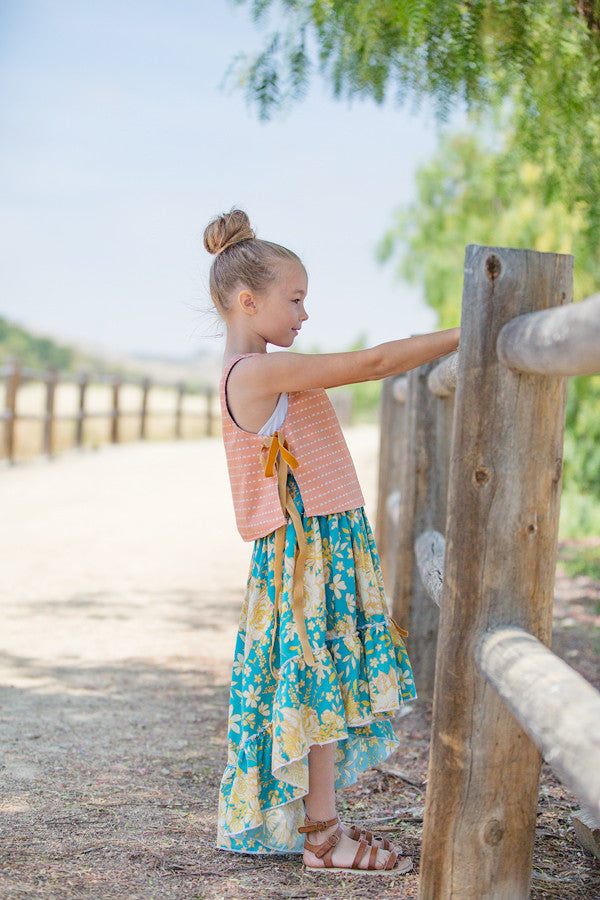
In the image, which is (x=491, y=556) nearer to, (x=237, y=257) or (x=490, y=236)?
Answer: (x=237, y=257)

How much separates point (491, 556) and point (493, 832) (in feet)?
1.69

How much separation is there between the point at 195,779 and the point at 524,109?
3.05 meters

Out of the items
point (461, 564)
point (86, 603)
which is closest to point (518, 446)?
point (461, 564)

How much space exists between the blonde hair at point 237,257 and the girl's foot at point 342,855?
50.1 inches

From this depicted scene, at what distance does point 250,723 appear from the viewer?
2146mm

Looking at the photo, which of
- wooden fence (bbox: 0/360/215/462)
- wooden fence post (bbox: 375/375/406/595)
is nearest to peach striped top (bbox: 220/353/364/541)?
wooden fence post (bbox: 375/375/406/595)

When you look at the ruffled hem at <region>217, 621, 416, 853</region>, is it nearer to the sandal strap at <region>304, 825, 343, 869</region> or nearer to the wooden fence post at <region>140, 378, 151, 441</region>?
the sandal strap at <region>304, 825, 343, 869</region>

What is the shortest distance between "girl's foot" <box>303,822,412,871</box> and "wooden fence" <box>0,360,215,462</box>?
1034 centimetres

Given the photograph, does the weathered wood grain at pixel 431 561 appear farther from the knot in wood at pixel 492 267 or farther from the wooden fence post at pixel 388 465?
the wooden fence post at pixel 388 465

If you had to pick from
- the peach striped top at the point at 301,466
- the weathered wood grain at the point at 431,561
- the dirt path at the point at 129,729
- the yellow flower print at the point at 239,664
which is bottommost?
the dirt path at the point at 129,729

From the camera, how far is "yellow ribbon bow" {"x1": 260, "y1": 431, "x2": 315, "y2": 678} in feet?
6.73

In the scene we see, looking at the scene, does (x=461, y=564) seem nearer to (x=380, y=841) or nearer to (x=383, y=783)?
(x=380, y=841)

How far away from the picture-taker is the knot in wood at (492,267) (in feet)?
5.21

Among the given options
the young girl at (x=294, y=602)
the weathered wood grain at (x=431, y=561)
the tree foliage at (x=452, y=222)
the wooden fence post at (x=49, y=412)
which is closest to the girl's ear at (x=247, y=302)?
the young girl at (x=294, y=602)
